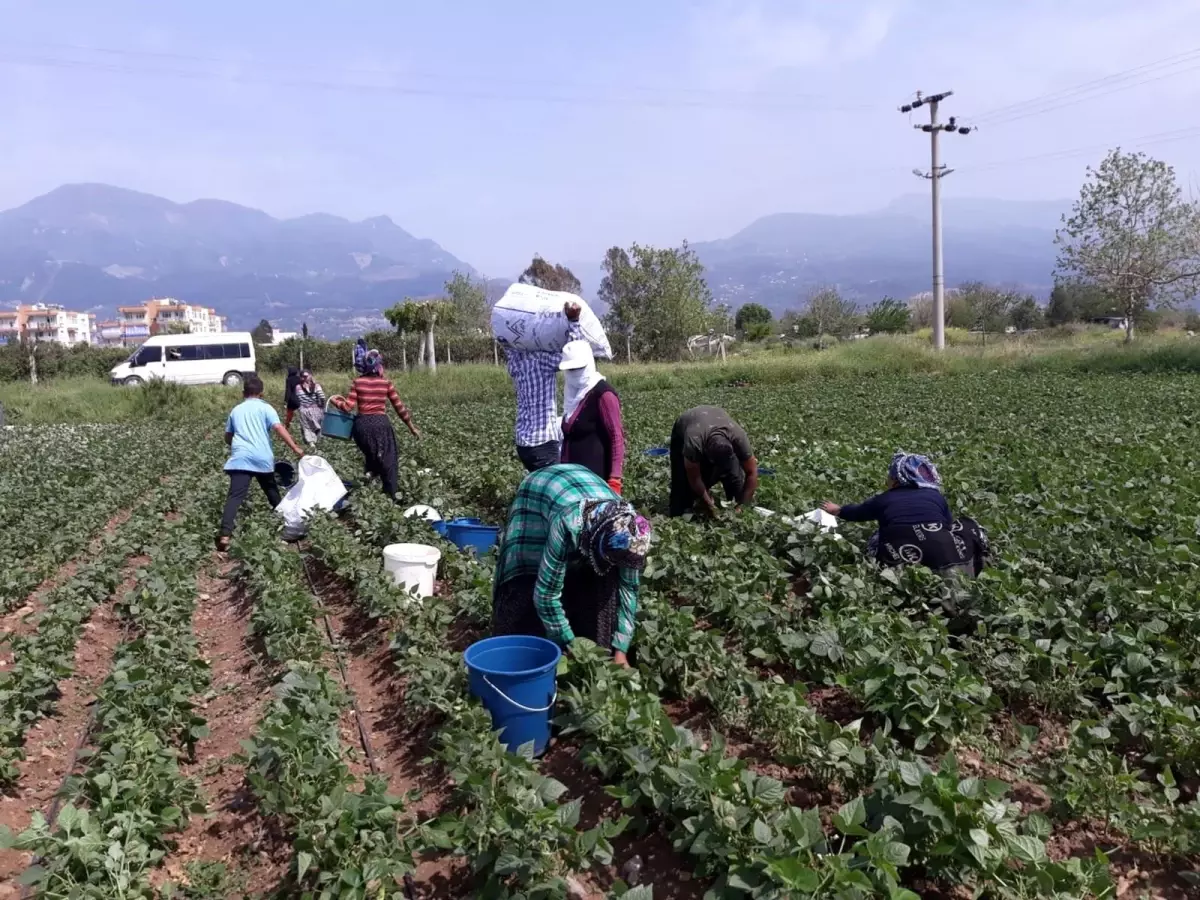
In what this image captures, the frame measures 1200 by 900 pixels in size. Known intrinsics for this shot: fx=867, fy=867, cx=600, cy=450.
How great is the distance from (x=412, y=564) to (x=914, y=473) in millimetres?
3153

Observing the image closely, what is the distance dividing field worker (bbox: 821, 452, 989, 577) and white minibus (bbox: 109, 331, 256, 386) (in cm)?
2655

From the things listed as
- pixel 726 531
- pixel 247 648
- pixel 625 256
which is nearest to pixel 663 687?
pixel 726 531

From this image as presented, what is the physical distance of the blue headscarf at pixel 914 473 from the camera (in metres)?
5.03

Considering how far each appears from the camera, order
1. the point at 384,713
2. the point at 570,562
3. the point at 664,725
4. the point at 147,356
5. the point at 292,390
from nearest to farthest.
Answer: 1. the point at 664,725
2. the point at 570,562
3. the point at 384,713
4. the point at 292,390
5. the point at 147,356

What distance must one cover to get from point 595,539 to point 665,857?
1170 mm

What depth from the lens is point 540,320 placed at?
16.6ft

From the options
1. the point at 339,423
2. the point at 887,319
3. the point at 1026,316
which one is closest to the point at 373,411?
the point at 339,423

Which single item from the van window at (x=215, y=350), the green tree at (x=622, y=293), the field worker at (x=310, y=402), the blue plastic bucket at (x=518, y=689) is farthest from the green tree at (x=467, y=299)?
the blue plastic bucket at (x=518, y=689)

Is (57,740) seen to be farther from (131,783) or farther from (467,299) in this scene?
(467,299)

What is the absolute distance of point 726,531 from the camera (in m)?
6.06

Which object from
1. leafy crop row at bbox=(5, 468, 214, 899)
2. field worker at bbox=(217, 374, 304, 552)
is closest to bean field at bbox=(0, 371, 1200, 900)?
leafy crop row at bbox=(5, 468, 214, 899)

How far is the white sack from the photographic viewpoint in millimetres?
7773

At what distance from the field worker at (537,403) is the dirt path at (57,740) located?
9.05 feet

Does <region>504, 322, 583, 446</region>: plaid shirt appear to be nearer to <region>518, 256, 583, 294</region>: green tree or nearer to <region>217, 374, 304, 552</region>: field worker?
<region>518, 256, 583, 294</region>: green tree
